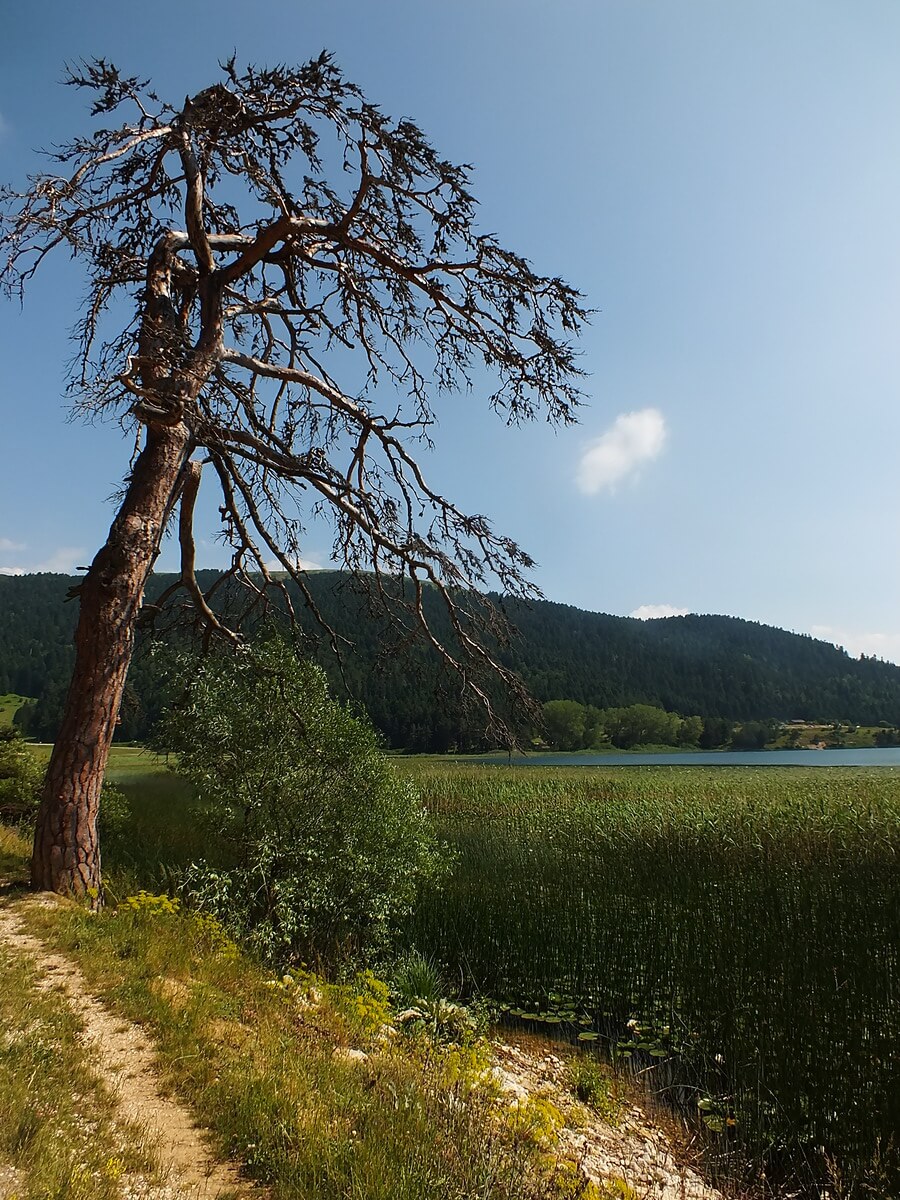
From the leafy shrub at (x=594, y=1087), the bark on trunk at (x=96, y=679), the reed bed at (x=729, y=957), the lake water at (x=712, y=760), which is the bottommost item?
the lake water at (x=712, y=760)

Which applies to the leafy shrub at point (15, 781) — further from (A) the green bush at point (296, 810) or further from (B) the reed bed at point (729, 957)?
(B) the reed bed at point (729, 957)

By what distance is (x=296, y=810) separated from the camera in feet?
28.0

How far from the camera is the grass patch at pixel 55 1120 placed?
95.3 inches

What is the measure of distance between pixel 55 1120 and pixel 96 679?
13.0ft

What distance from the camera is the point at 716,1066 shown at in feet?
22.3

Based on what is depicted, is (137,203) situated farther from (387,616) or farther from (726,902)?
(726,902)

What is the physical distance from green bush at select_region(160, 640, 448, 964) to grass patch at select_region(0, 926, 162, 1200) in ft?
13.4

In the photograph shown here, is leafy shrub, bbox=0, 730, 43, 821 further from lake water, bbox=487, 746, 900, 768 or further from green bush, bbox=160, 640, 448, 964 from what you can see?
lake water, bbox=487, 746, 900, 768

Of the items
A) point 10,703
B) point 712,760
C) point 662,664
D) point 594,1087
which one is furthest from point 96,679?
point 662,664

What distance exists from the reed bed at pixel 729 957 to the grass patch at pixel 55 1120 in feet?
13.0

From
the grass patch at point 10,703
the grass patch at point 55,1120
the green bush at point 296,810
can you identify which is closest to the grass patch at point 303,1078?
the grass patch at point 55,1120

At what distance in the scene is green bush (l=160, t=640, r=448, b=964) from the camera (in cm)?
805

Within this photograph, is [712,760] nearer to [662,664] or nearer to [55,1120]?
[662,664]

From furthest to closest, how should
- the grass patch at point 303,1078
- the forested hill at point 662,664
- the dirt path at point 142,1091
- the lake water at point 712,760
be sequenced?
the forested hill at point 662,664, the lake water at point 712,760, the grass patch at point 303,1078, the dirt path at point 142,1091
